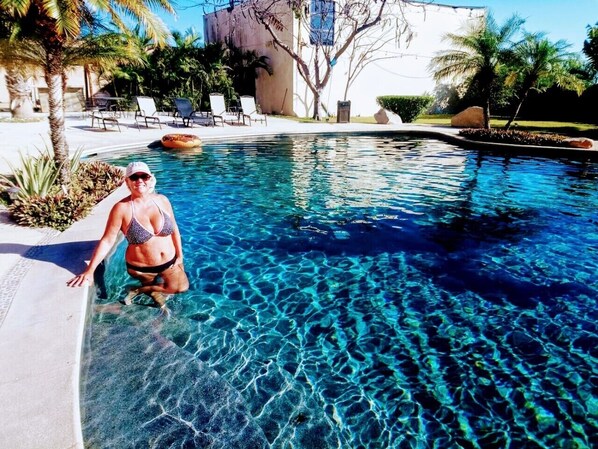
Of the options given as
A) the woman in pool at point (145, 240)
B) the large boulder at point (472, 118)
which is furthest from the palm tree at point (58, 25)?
the large boulder at point (472, 118)

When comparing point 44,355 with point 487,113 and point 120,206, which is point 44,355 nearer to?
point 120,206

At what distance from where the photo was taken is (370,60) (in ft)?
90.1

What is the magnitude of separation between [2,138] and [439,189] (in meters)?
13.9

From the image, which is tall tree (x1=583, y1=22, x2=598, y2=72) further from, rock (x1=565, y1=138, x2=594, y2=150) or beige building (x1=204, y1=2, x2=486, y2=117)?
beige building (x1=204, y1=2, x2=486, y2=117)

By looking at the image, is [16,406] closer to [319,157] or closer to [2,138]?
[319,157]

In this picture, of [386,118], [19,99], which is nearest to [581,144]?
[386,118]

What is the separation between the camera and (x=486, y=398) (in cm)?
335

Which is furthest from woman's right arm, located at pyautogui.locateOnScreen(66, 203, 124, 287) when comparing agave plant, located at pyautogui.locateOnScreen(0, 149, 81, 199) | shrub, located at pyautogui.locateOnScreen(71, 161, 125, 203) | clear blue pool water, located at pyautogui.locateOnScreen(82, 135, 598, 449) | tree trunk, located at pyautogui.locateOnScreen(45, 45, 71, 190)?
tree trunk, located at pyautogui.locateOnScreen(45, 45, 71, 190)

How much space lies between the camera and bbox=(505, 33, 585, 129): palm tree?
58.9 ft

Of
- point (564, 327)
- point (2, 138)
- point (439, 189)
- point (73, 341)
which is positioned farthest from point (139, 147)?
point (564, 327)

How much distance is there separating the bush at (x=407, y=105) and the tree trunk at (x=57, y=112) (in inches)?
842

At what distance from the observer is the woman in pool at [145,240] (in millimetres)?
3992

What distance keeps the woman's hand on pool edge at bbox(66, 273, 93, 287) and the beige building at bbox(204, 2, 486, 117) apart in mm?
23824

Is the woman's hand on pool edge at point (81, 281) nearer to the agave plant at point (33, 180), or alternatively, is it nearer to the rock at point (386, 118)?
the agave plant at point (33, 180)
